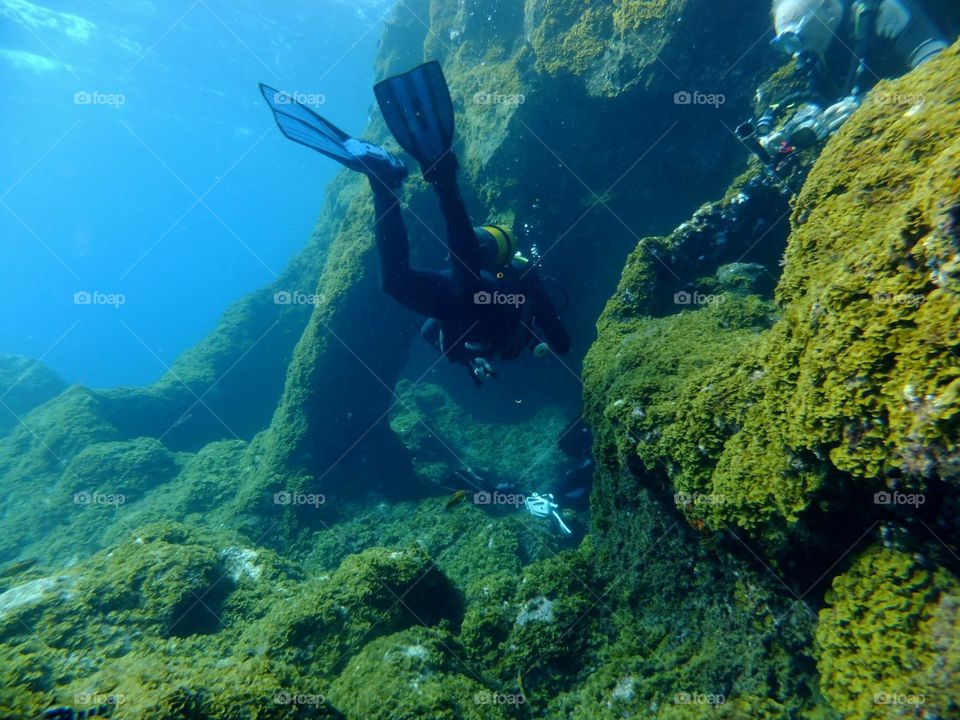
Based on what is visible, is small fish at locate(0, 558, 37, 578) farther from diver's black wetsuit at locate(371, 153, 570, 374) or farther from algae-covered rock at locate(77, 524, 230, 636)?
diver's black wetsuit at locate(371, 153, 570, 374)

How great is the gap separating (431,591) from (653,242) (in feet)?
16.7

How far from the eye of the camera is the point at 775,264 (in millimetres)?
5762

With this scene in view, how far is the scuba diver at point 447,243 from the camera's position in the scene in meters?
4.80

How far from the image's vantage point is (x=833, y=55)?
19.5 ft

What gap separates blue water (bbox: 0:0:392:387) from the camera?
27.0 meters

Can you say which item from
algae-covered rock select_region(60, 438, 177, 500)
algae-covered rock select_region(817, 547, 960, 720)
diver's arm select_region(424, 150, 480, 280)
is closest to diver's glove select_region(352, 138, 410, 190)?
diver's arm select_region(424, 150, 480, 280)

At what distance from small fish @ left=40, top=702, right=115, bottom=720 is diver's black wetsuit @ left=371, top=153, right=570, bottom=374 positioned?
411cm

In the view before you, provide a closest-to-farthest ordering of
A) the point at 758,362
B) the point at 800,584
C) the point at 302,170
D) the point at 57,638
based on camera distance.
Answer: the point at 800,584
the point at 758,362
the point at 57,638
the point at 302,170

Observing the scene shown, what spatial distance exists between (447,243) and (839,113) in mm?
4626

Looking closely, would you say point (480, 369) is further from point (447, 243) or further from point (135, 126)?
point (135, 126)

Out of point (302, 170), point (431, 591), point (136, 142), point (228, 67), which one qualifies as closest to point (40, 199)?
point (136, 142)

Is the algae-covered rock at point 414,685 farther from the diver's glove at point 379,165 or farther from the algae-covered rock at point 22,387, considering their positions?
the algae-covered rock at point 22,387

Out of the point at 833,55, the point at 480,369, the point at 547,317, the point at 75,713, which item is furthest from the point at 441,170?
the point at 833,55

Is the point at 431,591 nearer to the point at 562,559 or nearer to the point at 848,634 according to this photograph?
the point at 562,559
